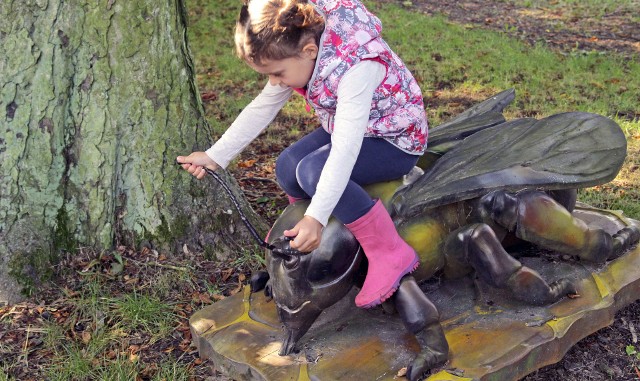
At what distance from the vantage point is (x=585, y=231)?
11.0 ft

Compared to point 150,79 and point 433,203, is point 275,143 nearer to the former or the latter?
point 150,79

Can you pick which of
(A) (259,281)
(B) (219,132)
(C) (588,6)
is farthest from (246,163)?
(C) (588,6)

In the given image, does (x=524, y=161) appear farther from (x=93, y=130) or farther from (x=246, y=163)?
(x=246, y=163)

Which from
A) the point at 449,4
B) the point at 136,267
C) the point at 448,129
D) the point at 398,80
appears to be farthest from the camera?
the point at 449,4

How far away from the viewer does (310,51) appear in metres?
2.86

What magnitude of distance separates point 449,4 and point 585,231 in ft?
25.2

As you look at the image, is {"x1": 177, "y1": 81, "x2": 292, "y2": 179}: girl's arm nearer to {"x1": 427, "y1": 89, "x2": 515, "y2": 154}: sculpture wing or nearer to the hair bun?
the hair bun

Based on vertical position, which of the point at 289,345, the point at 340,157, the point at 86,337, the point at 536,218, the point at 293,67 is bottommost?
the point at 86,337

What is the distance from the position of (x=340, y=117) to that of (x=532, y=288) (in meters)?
1.18

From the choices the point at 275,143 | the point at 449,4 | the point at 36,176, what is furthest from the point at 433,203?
the point at 449,4

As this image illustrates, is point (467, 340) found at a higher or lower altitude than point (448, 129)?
lower

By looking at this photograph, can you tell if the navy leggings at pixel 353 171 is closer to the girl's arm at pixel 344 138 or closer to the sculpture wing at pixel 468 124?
the girl's arm at pixel 344 138

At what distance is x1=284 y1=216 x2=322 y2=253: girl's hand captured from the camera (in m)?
2.69

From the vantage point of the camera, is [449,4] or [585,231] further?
[449,4]
